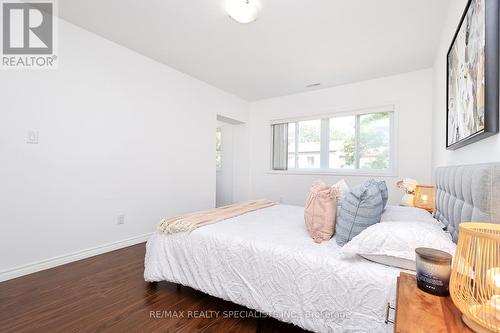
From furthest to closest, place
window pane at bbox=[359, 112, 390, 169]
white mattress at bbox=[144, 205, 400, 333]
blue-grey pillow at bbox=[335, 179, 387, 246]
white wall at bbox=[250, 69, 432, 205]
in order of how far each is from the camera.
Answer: window pane at bbox=[359, 112, 390, 169]
white wall at bbox=[250, 69, 432, 205]
blue-grey pillow at bbox=[335, 179, 387, 246]
white mattress at bbox=[144, 205, 400, 333]

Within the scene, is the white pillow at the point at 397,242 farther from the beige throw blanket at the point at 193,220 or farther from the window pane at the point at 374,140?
the window pane at the point at 374,140

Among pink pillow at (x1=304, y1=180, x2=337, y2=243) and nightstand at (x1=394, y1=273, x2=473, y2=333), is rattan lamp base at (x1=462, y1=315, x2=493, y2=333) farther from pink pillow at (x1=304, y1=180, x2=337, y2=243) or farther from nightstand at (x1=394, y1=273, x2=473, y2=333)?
pink pillow at (x1=304, y1=180, x2=337, y2=243)

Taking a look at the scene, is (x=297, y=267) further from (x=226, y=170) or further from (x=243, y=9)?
(x=226, y=170)

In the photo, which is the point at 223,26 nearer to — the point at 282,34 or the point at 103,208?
the point at 282,34

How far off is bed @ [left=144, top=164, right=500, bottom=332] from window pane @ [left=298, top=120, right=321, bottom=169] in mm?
2778

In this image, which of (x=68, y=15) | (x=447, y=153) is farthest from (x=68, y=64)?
(x=447, y=153)

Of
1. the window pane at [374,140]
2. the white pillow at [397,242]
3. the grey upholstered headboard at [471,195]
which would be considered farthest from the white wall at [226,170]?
the white pillow at [397,242]

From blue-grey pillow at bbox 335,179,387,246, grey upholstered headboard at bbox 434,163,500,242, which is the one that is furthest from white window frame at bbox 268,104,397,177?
blue-grey pillow at bbox 335,179,387,246

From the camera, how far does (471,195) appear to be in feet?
3.76

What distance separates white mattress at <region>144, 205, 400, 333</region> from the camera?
117 centimetres

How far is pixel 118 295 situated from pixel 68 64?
2.42 meters

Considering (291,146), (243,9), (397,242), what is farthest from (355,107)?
(397,242)

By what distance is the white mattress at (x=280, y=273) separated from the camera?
1175 mm

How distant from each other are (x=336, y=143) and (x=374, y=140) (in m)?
0.64
